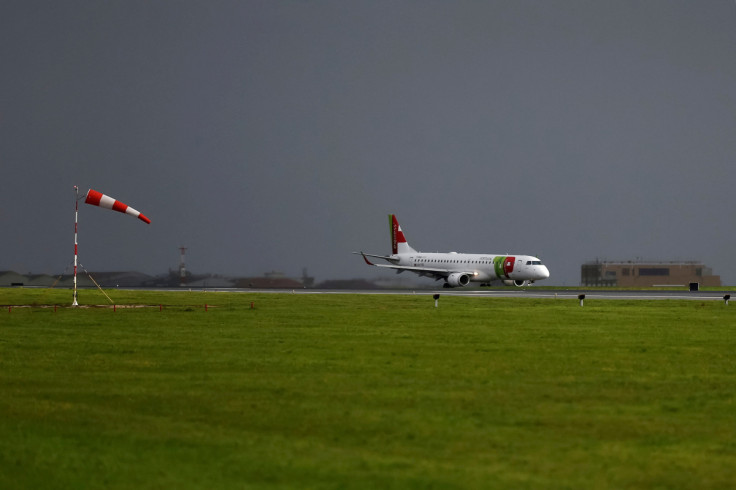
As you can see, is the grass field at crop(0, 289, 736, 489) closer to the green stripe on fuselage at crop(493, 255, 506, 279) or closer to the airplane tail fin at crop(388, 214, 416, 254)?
the green stripe on fuselage at crop(493, 255, 506, 279)

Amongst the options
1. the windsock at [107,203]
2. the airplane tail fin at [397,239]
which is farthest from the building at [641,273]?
the windsock at [107,203]

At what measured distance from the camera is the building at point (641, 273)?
16600 cm

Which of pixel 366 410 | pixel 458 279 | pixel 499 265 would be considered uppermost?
A: pixel 499 265

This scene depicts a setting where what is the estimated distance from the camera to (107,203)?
46312 millimetres

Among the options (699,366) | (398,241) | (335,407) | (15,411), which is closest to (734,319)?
(699,366)

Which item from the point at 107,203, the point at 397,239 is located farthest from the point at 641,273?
the point at 107,203

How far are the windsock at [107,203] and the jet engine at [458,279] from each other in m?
48.5

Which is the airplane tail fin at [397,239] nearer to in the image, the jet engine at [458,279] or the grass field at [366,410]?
the jet engine at [458,279]

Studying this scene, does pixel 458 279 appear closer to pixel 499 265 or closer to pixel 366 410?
pixel 499 265

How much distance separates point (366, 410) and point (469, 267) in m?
79.7

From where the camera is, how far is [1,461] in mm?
10508

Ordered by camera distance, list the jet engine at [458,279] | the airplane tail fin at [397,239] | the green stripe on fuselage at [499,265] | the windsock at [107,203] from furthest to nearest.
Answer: the airplane tail fin at [397,239]
the jet engine at [458,279]
the green stripe on fuselage at [499,265]
the windsock at [107,203]

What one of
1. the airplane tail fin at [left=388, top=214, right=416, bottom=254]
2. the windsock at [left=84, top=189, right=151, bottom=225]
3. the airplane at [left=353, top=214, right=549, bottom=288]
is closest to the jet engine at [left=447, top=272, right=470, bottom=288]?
the airplane at [left=353, top=214, right=549, bottom=288]

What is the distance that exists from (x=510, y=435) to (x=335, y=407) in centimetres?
329
